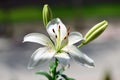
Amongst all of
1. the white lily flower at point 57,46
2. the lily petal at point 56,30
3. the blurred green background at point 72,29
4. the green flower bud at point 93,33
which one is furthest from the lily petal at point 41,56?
the blurred green background at point 72,29

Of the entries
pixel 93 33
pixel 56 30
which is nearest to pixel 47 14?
pixel 56 30

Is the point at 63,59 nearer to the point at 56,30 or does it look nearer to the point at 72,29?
the point at 56,30

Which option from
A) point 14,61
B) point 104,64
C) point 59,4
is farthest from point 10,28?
point 59,4

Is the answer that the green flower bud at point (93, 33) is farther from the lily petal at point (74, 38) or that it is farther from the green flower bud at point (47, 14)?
the green flower bud at point (47, 14)

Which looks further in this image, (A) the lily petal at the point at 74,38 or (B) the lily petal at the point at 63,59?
(A) the lily petal at the point at 74,38

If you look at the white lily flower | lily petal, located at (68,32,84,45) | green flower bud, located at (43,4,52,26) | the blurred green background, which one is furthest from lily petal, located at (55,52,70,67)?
the blurred green background

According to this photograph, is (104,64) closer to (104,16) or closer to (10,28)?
(10,28)
